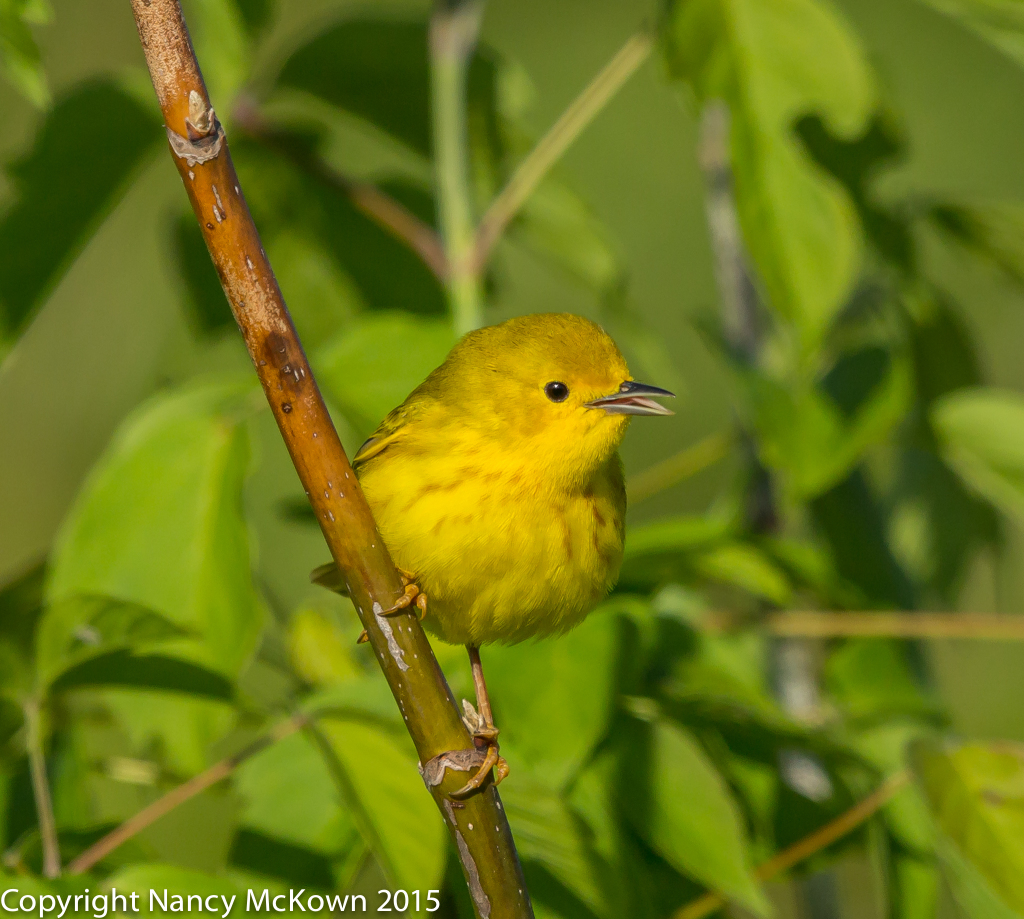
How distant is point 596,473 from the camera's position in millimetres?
2254

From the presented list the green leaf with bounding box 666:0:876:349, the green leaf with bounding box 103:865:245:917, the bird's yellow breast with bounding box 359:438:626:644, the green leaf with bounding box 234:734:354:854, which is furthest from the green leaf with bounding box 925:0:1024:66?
the green leaf with bounding box 103:865:245:917

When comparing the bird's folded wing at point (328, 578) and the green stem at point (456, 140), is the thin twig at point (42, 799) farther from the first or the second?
the green stem at point (456, 140)

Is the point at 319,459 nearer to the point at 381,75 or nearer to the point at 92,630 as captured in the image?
the point at 92,630

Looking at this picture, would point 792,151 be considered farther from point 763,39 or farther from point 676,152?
point 676,152

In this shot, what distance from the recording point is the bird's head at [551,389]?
2.22 m

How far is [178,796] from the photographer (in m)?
1.82

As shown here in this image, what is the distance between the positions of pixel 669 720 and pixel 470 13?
4.60 feet

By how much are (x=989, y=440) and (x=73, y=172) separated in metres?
1.80

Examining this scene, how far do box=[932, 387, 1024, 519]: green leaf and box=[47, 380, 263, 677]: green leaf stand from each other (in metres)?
1.35

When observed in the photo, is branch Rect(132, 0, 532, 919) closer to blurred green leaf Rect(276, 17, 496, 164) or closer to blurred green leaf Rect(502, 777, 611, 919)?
blurred green leaf Rect(502, 777, 611, 919)

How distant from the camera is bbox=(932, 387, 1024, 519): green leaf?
229 cm

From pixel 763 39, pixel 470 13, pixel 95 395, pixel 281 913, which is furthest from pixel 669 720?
pixel 95 395

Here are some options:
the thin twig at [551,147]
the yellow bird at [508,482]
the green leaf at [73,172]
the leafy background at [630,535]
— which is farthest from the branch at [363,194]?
the green leaf at [73,172]

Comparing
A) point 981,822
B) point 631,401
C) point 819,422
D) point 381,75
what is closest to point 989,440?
point 819,422
